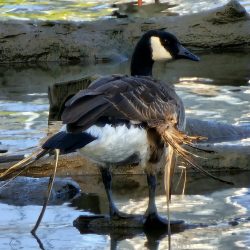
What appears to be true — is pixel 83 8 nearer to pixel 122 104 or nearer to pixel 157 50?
pixel 157 50

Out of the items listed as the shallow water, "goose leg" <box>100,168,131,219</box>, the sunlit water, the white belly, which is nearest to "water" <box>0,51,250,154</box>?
the shallow water

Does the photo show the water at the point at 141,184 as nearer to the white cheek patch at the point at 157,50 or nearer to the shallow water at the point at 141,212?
the shallow water at the point at 141,212

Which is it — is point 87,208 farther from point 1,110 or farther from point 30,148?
point 1,110

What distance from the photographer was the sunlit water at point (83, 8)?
16.5 metres

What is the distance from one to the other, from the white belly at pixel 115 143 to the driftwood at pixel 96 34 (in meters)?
7.32

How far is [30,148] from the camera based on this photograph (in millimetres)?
8078

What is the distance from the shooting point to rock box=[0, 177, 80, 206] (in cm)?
705

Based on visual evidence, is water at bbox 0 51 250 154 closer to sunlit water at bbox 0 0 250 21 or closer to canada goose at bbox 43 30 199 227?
canada goose at bbox 43 30 199 227

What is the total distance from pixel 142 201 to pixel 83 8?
10547 mm

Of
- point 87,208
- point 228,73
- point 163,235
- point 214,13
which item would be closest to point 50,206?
point 87,208

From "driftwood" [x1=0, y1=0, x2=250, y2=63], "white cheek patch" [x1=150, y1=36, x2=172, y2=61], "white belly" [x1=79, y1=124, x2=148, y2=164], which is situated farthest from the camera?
"driftwood" [x1=0, y1=0, x2=250, y2=63]

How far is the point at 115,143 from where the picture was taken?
6.20 metres

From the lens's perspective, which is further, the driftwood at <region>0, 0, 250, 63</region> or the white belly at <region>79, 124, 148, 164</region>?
the driftwood at <region>0, 0, 250, 63</region>

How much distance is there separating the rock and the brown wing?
952mm
